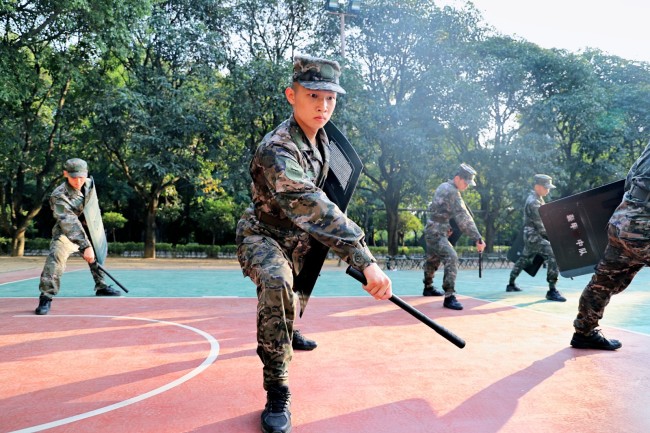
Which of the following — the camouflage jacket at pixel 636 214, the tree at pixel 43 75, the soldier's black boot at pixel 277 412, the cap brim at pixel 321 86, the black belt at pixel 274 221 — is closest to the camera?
Result: the soldier's black boot at pixel 277 412

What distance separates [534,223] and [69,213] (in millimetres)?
7549

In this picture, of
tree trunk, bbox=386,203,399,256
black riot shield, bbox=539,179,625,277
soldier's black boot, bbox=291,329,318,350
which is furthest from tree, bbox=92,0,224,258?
black riot shield, bbox=539,179,625,277

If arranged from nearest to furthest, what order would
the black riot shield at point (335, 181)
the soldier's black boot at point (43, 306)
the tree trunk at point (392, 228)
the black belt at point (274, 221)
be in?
the black belt at point (274, 221) → the black riot shield at point (335, 181) → the soldier's black boot at point (43, 306) → the tree trunk at point (392, 228)

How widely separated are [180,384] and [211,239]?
29.6 m

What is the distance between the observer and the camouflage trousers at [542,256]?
8.52 metres

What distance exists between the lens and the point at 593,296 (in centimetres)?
448

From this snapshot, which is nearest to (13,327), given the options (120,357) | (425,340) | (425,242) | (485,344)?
(120,357)

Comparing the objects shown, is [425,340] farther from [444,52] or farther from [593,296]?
[444,52]

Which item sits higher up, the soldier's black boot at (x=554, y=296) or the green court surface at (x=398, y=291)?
the soldier's black boot at (x=554, y=296)

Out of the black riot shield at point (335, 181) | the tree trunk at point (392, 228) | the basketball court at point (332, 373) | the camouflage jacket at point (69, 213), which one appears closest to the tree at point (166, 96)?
the tree trunk at point (392, 228)

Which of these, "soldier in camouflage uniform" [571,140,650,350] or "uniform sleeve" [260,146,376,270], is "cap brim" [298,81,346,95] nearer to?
"uniform sleeve" [260,146,376,270]

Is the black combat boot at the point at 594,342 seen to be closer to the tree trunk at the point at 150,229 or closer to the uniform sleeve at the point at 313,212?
the uniform sleeve at the point at 313,212

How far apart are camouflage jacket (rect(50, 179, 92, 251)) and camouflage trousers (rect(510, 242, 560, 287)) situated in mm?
7256

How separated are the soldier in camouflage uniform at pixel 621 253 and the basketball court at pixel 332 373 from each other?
0.74ft
